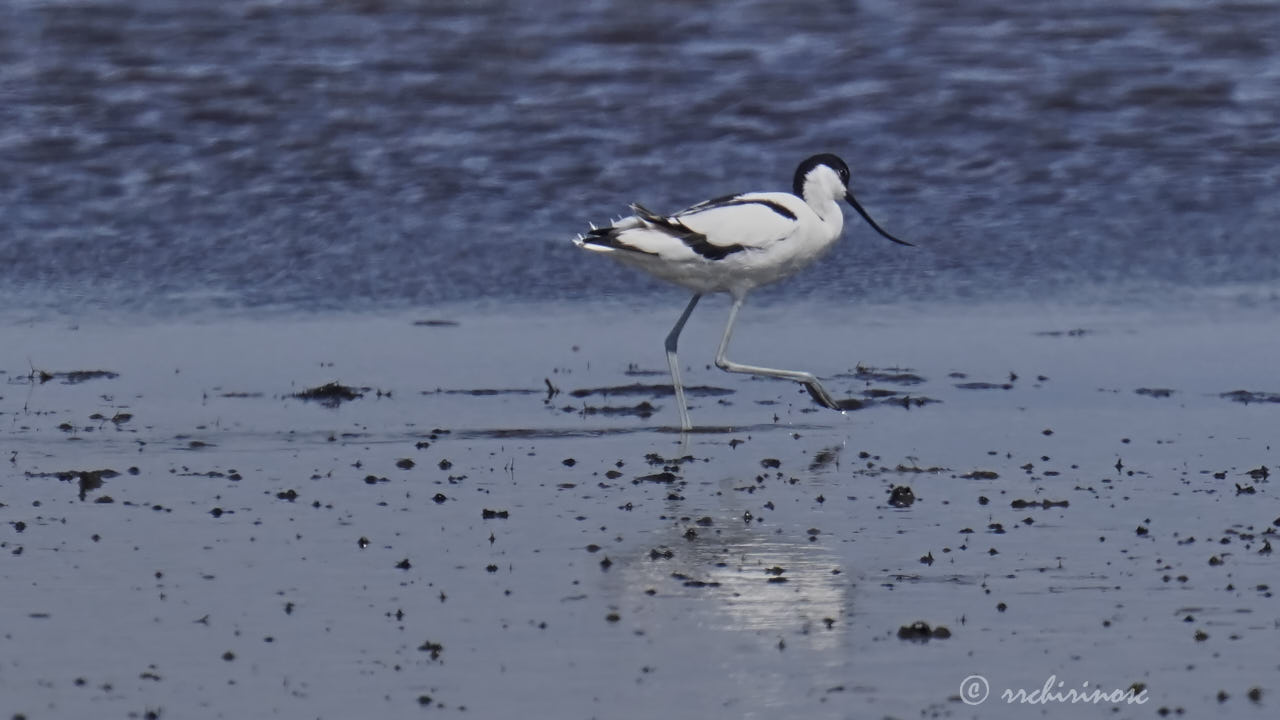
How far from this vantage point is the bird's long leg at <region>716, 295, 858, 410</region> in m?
11.5

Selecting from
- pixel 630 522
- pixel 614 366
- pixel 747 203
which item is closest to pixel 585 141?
pixel 614 366

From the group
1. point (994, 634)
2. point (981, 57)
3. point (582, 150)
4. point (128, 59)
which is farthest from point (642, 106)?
point (994, 634)

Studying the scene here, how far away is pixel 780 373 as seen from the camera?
39.4 ft

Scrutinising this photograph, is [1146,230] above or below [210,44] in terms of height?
below

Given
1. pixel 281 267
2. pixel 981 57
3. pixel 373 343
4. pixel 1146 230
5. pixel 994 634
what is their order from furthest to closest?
pixel 981 57
pixel 1146 230
pixel 281 267
pixel 373 343
pixel 994 634

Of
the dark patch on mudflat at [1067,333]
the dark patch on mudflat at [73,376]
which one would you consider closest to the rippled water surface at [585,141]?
the dark patch on mudflat at [1067,333]

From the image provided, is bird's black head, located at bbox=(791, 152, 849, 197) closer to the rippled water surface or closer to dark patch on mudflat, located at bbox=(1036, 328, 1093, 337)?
dark patch on mudflat, located at bbox=(1036, 328, 1093, 337)

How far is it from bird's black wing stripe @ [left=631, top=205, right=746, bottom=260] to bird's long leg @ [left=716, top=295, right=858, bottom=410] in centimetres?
46

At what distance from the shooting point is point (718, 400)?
480 inches

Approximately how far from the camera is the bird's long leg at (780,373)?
1148 centimetres

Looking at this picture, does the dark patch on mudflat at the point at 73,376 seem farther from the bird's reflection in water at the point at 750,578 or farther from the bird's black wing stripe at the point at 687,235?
the bird's reflection in water at the point at 750,578

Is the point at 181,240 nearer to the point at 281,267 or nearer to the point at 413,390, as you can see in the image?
the point at 281,267

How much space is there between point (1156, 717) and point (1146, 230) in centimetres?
1153

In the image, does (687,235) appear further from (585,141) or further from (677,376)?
(585,141)
